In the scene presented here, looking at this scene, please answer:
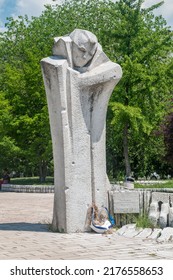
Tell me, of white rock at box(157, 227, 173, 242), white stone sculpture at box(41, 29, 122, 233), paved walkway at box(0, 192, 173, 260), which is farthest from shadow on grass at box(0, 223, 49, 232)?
white rock at box(157, 227, 173, 242)

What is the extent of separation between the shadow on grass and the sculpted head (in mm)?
3426

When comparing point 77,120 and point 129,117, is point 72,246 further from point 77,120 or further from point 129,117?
point 129,117

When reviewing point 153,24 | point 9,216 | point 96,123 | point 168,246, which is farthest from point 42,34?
point 168,246

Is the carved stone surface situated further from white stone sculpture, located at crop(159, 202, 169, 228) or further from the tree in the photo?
the tree

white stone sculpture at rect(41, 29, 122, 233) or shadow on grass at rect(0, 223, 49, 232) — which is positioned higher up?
white stone sculpture at rect(41, 29, 122, 233)

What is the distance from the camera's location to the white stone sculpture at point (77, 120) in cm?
887

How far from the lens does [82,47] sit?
9047mm

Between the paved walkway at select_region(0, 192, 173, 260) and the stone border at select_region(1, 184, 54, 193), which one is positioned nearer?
the paved walkway at select_region(0, 192, 173, 260)

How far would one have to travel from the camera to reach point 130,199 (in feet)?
31.0

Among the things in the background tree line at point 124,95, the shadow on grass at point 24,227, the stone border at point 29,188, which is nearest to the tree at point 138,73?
the background tree line at point 124,95

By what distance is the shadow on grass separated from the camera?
31.5ft

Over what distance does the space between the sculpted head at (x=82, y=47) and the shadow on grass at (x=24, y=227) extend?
11.2 feet

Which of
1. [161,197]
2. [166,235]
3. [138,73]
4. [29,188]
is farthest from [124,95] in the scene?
[166,235]

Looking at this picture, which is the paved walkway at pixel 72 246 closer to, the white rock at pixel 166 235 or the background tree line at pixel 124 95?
the white rock at pixel 166 235
